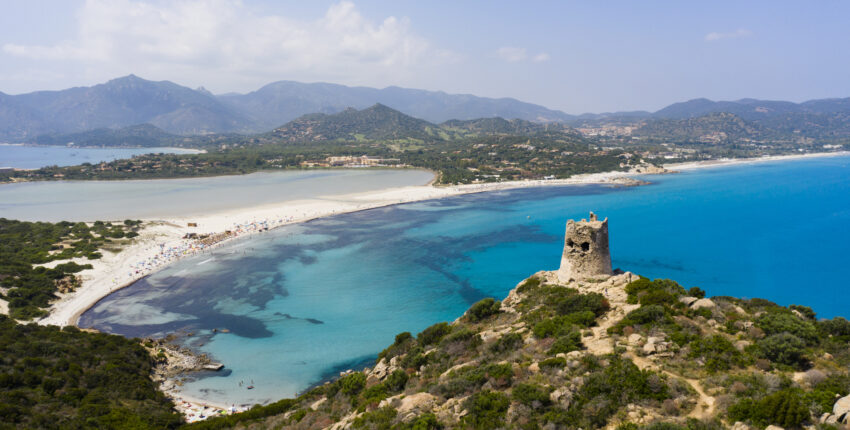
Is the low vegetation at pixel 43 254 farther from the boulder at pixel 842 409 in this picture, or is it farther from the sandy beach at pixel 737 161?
the sandy beach at pixel 737 161

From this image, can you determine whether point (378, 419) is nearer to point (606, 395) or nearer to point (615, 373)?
point (606, 395)

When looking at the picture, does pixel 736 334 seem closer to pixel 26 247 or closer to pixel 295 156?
pixel 26 247

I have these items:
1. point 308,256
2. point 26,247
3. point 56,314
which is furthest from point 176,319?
point 26,247

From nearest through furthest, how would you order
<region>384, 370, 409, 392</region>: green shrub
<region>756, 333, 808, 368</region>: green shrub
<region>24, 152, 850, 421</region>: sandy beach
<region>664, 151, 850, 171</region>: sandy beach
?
<region>756, 333, 808, 368</region>: green shrub, <region>384, 370, 409, 392</region>: green shrub, <region>24, 152, 850, 421</region>: sandy beach, <region>664, 151, 850, 171</region>: sandy beach

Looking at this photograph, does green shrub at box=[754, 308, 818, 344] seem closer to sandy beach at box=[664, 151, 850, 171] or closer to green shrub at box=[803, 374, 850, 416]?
green shrub at box=[803, 374, 850, 416]

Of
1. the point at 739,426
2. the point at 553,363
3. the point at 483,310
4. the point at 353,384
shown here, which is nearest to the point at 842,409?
the point at 739,426

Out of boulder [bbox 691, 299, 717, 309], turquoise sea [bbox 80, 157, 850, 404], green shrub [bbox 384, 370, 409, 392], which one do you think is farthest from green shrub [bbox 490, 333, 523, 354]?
turquoise sea [bbox 80, 157, 850, 404]
